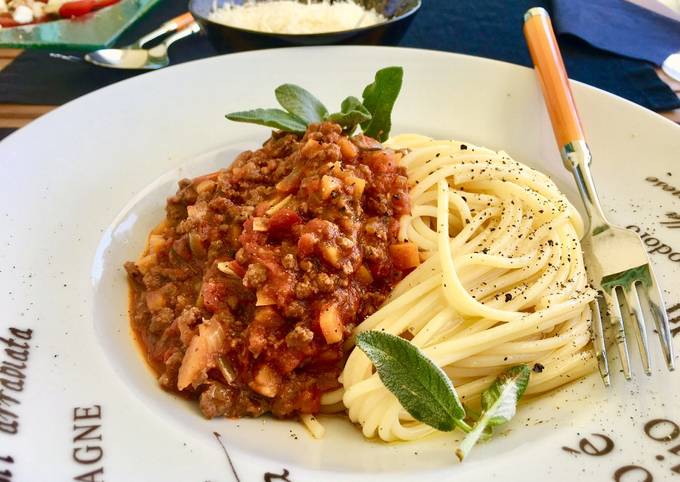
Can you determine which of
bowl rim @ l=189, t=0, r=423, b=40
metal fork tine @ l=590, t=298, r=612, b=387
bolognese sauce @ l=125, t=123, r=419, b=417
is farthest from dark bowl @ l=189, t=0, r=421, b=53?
metal fork tine @ l=590, t=298, r=612, b=387

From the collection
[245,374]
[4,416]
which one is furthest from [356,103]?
[4,416]

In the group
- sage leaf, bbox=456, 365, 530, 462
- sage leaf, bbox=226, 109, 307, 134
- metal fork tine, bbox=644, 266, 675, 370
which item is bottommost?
sage leaf, bbox=456, 365, 530, 462

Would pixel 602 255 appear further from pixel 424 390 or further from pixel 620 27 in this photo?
pixel 620 27

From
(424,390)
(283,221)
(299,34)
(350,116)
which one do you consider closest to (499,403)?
(424,390)

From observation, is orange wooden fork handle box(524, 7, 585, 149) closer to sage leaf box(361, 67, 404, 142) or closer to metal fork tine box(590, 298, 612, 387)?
sage leaf box(361, 67, 404, 142)

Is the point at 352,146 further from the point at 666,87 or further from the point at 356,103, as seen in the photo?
the point at 666,87

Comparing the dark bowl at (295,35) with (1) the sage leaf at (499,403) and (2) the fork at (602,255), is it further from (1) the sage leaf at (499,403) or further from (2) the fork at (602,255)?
(1) the sage leaf at (499,403)

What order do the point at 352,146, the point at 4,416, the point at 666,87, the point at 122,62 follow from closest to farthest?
the point at 4,416 → the point at 352,146 → the point at 666,87 → the point at 122,62
